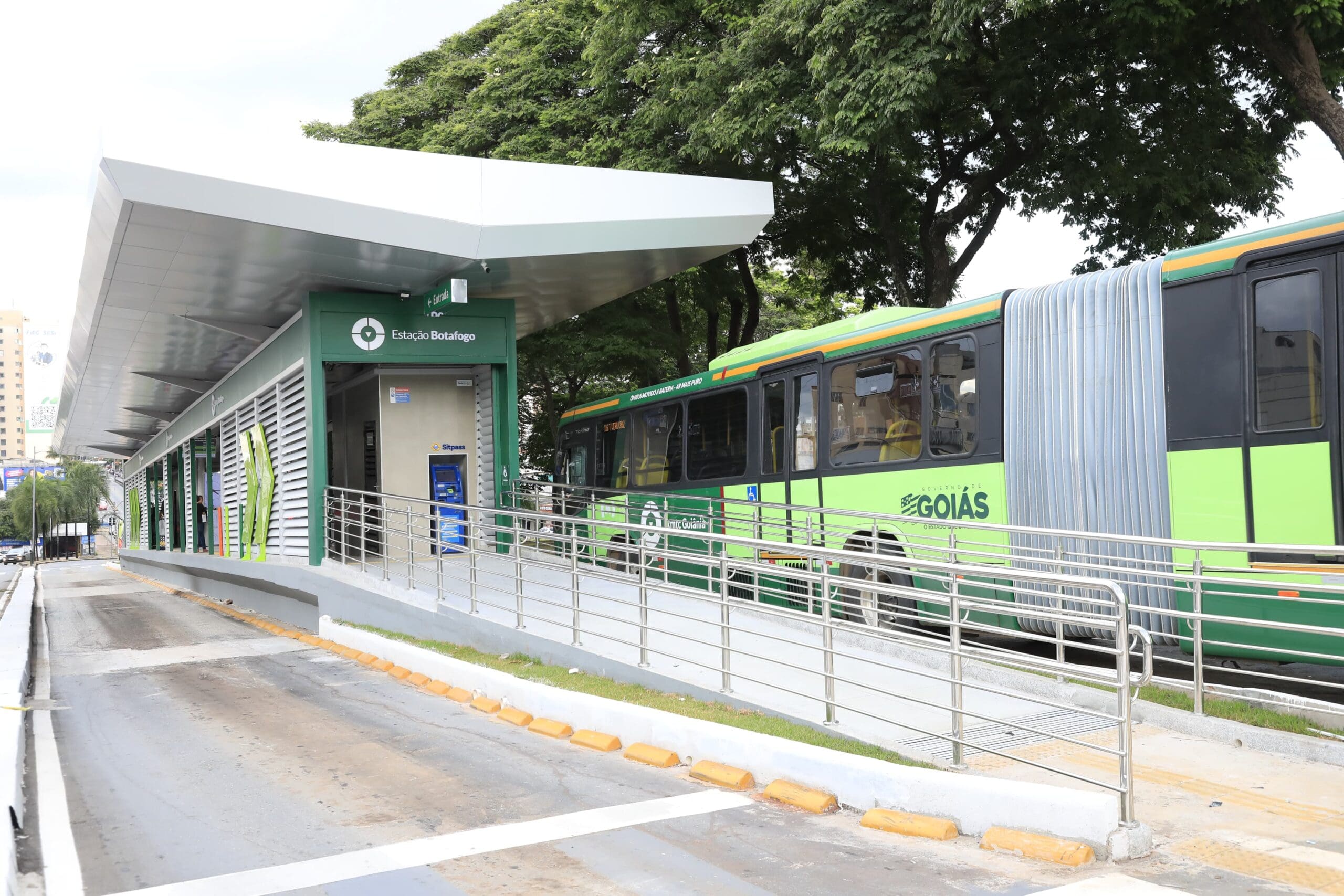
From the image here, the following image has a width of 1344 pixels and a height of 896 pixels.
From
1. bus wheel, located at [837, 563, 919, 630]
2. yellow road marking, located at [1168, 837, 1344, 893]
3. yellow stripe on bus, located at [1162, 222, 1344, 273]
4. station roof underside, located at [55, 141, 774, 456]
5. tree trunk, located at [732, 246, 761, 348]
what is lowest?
yellow road marking, located at [1168, 837, 1344, 893]

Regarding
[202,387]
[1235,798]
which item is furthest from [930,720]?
[202,387]

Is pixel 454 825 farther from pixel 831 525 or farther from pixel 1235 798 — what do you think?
pixel 831 525

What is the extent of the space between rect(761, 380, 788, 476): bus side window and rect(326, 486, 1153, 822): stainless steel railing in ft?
3.98

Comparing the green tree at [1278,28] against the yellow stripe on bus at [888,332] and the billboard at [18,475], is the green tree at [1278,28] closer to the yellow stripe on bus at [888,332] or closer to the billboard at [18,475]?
the yellow stripe on bus at [888,332]

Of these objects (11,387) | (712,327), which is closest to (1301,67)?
(712,327)

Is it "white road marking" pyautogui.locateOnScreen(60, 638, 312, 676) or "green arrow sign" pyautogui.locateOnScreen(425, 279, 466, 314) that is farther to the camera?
"green arrow sign" pyautogui.locateOnScreen(425, 279, 466, 314)

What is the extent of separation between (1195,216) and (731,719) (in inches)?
572

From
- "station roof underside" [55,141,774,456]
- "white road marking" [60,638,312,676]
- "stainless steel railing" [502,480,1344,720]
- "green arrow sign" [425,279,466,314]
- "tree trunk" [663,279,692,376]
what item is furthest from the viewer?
"tree trunk" [663,279,692,376]

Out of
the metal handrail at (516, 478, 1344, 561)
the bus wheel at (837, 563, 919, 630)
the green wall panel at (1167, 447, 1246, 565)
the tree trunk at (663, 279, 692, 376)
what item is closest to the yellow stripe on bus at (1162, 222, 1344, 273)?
the green wall panel at (1167, 447, 1246, 565)

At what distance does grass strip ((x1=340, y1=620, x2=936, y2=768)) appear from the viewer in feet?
21.0

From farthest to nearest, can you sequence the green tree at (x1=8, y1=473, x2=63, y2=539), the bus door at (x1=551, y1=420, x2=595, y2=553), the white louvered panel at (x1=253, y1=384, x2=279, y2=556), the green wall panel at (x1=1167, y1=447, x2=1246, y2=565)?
the green tree at (x1=8, y1=473, x2=63, y2=539)
the bus door at (x1=551, y1=420, x2=595, y2=553)
the white louvered panel at (x1=253, y1=384, x2=279, y2=556)
the green wall panel at (x1=1167, y1=447, x2=1246, y2=565)

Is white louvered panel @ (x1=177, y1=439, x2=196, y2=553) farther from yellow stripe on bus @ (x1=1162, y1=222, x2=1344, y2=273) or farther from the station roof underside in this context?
yellow stripe on bus @ (x1=1162, y1=222, x2=1344, y2=273)

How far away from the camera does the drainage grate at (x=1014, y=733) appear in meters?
6.36

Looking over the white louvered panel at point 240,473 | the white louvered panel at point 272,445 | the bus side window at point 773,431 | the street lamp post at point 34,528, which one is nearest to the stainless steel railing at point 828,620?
the bus side window at point 773,431
